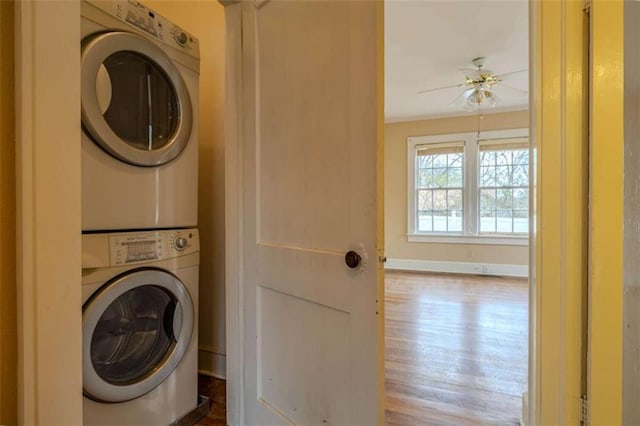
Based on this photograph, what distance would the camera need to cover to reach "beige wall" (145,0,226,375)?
6.59 ft

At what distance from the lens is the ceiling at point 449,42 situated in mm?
2486

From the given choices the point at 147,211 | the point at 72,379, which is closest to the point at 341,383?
the point at 72,379

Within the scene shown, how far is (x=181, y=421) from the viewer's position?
1.49 meters


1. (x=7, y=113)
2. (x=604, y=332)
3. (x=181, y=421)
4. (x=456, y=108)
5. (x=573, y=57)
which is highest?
(x=456, y=108)

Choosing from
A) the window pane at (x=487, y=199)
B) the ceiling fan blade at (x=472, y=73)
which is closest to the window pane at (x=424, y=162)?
the window pane at (x=487, y=199)

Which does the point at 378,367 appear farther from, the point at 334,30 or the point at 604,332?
the point at 334,30

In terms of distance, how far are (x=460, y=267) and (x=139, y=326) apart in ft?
16.6

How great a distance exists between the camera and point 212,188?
2039 mm

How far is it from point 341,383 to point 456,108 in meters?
4.93

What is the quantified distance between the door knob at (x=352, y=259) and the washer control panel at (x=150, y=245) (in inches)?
31.7

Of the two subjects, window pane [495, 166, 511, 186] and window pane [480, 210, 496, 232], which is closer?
window pane [495, 166, 511, 186]

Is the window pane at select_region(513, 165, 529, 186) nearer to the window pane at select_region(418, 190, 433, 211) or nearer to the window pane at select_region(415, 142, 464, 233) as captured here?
the window pane at select_region(415, 142, 464, 233)

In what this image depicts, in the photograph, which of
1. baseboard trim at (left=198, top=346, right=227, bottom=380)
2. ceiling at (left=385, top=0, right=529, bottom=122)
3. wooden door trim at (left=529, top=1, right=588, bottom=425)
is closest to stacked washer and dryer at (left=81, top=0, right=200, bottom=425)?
baseboard trim at (left=198, top=346, right=227, bottom=380)

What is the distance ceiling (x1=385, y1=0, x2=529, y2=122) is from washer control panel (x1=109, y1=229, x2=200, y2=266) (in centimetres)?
216
